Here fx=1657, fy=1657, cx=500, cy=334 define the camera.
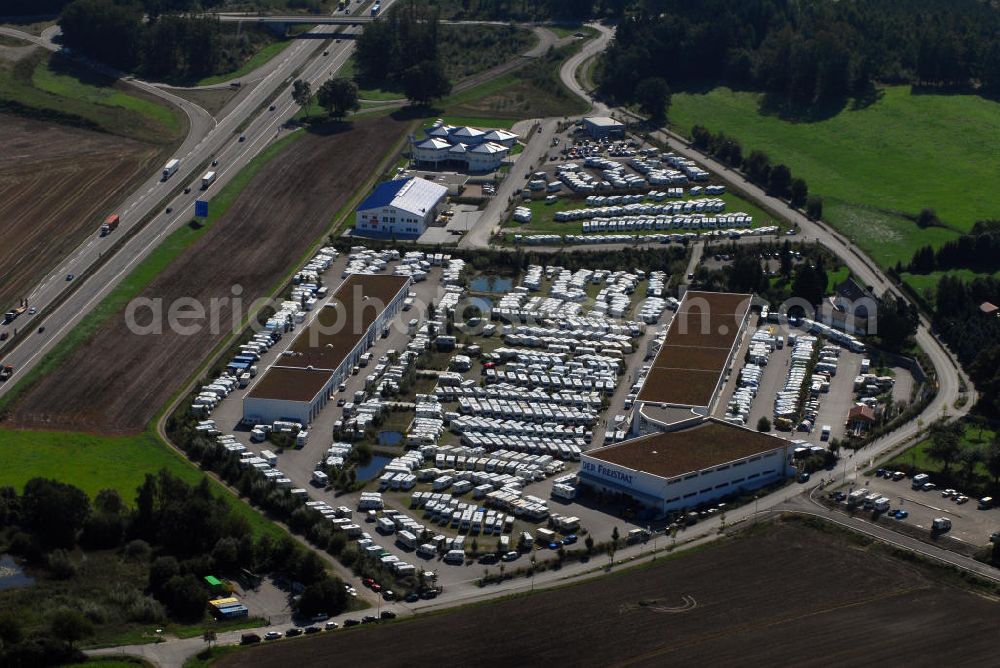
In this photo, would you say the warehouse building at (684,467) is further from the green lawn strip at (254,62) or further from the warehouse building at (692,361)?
the green lawn strip at (254,62)

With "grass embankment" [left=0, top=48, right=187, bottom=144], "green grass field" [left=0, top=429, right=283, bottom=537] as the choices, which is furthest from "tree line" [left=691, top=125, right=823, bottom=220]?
"green grass field" [left=0, top=429, right=283, bottom=537]

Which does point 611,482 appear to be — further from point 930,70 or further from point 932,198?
point 930,70

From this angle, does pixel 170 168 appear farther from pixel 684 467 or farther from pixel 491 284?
pixel 684 467

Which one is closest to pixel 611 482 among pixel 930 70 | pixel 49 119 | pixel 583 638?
pixel 583 638

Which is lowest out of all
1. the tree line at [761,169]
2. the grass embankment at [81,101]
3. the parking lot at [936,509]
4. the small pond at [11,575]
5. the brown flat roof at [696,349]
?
the parking lot at [936,509]

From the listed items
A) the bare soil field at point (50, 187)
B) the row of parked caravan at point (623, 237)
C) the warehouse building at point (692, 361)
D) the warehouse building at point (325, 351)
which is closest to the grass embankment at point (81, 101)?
the bare soil field at point (50, 187)

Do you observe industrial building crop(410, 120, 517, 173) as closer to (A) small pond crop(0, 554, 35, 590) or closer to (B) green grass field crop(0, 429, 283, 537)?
(B) green grass field crop(0, 429, 283, 537)
